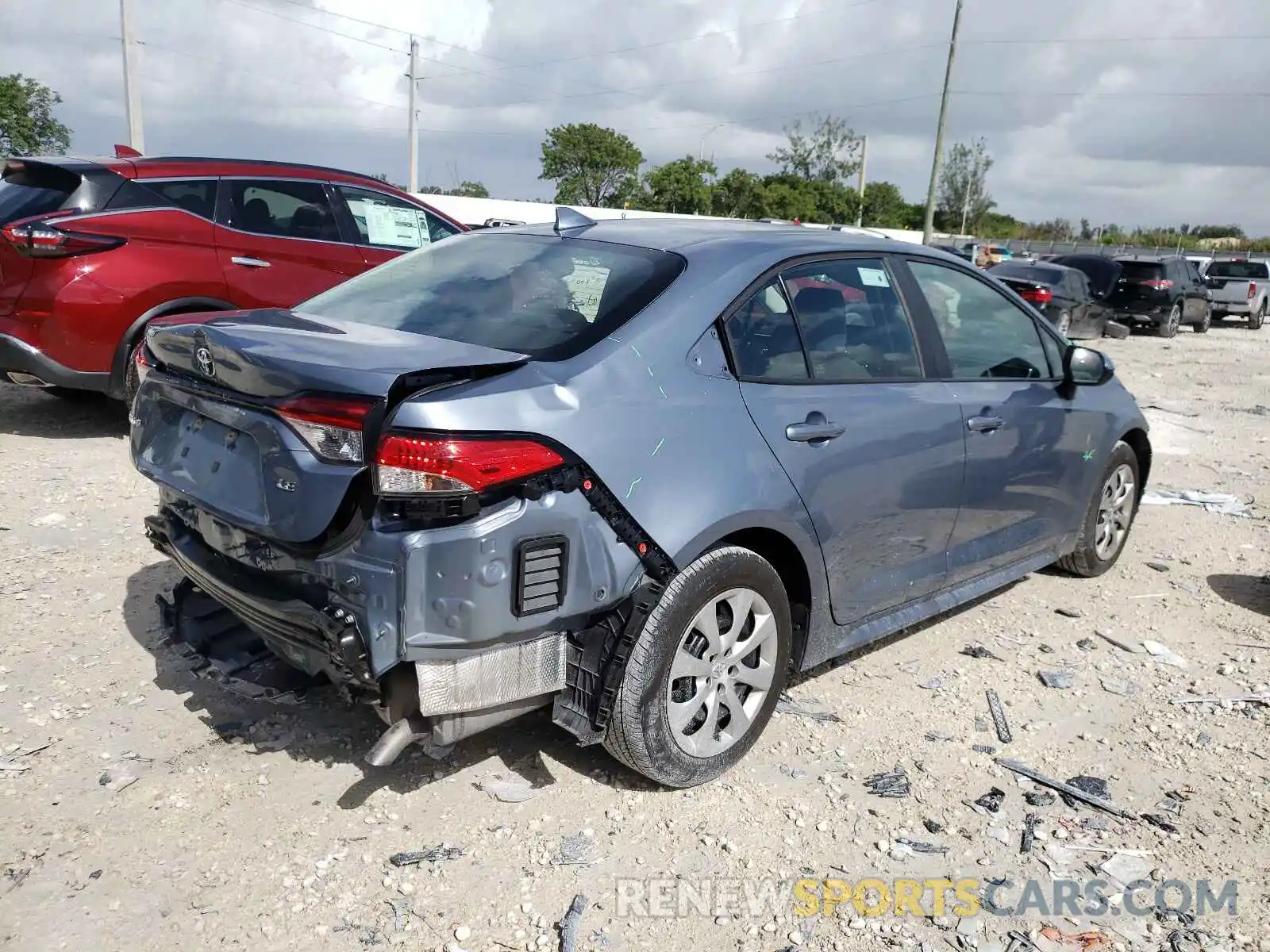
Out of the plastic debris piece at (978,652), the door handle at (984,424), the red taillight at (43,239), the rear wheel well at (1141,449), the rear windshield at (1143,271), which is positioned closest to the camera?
the door handle at (984,424)

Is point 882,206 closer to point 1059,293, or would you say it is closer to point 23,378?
point 1059,293

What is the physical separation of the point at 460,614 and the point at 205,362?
1.12 m

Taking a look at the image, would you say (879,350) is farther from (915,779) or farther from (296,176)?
(296,176)

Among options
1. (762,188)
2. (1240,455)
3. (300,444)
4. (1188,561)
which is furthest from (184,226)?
(762,188)

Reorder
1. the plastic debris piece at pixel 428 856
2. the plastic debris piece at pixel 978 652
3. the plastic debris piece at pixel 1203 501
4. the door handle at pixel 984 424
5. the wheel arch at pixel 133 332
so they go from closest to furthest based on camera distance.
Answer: the plastic debris piece at pixel 428 856 → the door handle at pixel 984 424 → the plastic debris piece at pixel 978 652 → the wheel arch at pixel 133 332 → the plastic debris piece at pixel 1203 501

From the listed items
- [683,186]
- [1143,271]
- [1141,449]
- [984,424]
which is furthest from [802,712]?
[683,186]

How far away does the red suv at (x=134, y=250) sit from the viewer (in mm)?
6059

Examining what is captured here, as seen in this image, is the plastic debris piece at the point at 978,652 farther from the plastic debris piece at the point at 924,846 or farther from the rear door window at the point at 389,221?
the rear door window at the point at 389,221

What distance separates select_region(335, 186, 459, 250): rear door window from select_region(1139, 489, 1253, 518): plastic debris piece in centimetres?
547

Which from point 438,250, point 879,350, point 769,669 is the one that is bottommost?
point 769,669

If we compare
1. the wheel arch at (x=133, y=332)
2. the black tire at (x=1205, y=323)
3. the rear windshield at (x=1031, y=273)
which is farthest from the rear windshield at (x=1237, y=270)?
the wheel arch at (x=133, y=332)

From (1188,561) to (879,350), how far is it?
3233mm

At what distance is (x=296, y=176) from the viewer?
7.25 meters

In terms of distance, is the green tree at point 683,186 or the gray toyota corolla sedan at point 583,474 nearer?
the gray toyota corolla sedan at point 583,474
